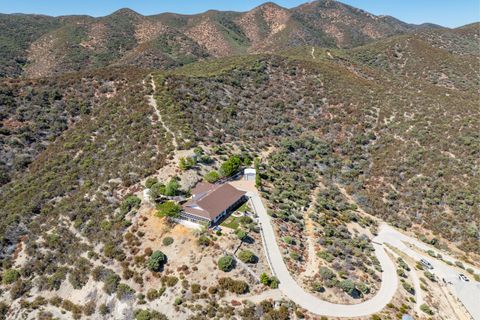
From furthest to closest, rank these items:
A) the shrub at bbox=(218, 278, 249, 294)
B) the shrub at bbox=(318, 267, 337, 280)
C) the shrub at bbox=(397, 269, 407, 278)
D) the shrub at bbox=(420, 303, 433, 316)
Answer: the shrub at bbox=(397, 269, 407, 278), the shrub at bbox=(318, 267, 337, 280), the shrub at bbox=(420, 303, 433, 316), the shrub at bbox=(218, 278, 249, 294)

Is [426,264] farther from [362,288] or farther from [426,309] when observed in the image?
[362,288]

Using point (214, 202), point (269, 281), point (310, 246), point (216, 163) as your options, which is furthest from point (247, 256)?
point (216, 163)

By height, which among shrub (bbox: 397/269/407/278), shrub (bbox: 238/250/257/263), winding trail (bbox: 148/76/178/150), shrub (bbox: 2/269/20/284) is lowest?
shrub (bbox: 2/269/20/284)

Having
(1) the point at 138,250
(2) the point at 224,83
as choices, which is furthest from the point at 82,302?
(2) the point at 224,83

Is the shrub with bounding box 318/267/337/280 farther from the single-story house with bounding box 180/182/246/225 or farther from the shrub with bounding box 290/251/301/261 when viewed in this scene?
the single-story house with bounding box 180/182/246/225

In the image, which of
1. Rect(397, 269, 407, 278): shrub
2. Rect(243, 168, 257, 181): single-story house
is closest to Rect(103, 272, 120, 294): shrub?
Rect(243, 168, 257, 181): single-story house

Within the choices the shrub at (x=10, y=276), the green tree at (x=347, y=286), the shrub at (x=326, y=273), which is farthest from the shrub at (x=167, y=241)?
the green tree at (x=347, y=286)
